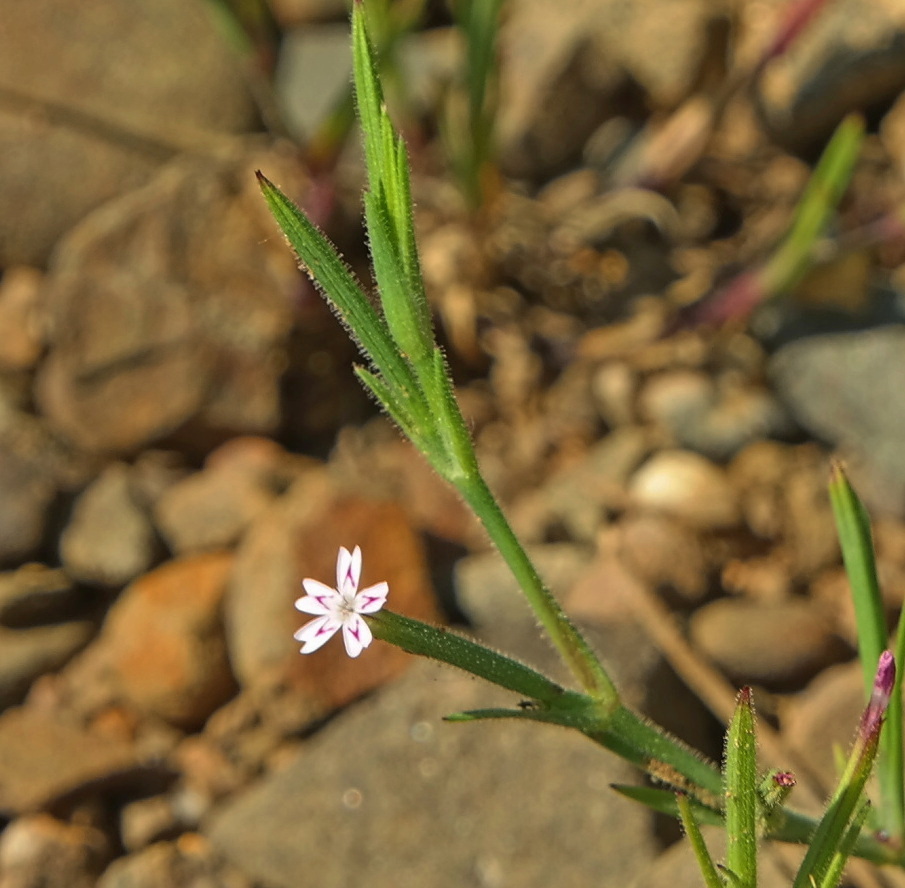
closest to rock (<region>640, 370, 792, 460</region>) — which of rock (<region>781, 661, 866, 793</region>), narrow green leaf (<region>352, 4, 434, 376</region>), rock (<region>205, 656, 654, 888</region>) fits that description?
rock (<region>781, 661, 866, 793</region>)

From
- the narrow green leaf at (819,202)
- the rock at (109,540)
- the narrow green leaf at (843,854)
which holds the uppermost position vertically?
the narrow green leaf at (819,202)

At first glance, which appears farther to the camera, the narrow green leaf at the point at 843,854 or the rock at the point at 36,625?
the rock at the point at 36,625

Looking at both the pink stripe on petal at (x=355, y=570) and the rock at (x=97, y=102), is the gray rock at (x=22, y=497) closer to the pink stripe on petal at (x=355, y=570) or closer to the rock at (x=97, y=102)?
the rock at (x=97, y=102)

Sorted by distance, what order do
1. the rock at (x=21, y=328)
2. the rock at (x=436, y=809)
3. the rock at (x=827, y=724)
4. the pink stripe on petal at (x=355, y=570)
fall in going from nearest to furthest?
the pink stripe on petal at (x=355, y=570) < the rock at (x=436, y=809) < the rock at (x=827, y=724) < the rock at (x=21, y=328)

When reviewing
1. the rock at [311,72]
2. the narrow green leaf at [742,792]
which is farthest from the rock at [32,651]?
the narrow green leaf at [742,792]

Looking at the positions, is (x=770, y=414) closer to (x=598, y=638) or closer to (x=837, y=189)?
(x=837, y=189)

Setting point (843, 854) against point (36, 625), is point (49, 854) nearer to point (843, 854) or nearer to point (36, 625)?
point (36, 625)

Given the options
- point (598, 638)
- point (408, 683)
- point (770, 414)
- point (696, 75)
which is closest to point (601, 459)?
point (770, 414)
